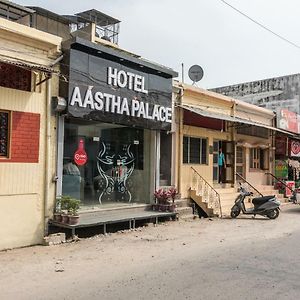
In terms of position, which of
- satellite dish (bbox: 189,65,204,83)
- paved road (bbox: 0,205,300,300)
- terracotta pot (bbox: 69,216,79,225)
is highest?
satellite dish (bbox: 189,65,204,83)

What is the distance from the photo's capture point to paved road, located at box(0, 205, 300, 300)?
5.78 metres

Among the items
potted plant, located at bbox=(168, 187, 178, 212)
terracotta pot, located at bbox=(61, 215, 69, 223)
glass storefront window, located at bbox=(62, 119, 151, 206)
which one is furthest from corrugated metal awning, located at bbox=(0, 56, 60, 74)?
potted plant, located at bbox=(168, 187, 178, 212)

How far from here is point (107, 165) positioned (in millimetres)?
12844

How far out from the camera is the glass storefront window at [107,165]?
1141 centimetres

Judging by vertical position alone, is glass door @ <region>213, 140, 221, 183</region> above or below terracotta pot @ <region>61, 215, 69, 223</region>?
above

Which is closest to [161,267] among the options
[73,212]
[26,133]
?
[73,212]

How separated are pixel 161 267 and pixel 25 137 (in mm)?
4564

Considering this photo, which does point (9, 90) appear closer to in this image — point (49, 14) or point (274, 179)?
point (49, 14)

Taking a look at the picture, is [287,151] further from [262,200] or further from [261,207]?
[261,207]

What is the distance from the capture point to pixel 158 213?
502 inches

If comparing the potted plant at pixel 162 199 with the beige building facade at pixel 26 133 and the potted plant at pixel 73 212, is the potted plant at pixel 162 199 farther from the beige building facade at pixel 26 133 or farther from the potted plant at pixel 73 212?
the beige building facade at pixel 26 133

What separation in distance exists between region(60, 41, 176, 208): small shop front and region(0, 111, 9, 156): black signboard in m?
1.60

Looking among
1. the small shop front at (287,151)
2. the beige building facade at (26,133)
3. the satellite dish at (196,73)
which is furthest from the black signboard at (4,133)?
the small shop front at (287,151)

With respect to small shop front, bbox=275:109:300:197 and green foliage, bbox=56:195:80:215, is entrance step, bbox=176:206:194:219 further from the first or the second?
small shop front, bbox=275:109:300:197
